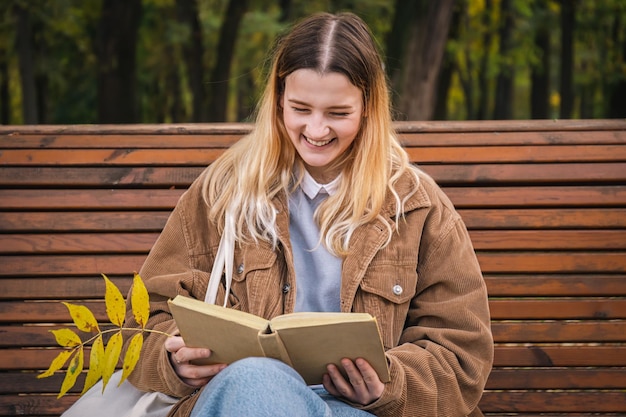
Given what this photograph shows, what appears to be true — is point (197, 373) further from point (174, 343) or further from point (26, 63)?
point (26, 63)

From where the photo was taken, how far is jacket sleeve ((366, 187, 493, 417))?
8.90 feet

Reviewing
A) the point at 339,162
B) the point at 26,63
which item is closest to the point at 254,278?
the point at 339,162

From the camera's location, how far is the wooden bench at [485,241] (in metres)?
3.71

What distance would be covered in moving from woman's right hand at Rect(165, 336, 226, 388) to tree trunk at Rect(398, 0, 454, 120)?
542 cm

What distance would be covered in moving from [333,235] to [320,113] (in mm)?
392

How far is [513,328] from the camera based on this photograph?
12.2 feet

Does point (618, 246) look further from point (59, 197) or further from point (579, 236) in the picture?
point (59, 197)

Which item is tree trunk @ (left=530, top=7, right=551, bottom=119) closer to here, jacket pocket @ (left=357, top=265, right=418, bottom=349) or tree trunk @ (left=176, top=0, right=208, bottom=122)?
tree trunk @ (left=176, top=0, right=208, bottom=122)

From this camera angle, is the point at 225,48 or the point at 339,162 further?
the point at 225,48

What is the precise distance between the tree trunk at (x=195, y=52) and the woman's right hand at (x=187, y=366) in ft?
33.2

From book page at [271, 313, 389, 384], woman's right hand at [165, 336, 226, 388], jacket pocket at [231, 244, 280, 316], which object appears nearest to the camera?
book page at [271, 313, 389, 384]

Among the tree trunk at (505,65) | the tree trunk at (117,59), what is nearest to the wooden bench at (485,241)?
the tree trunk at (117,59)

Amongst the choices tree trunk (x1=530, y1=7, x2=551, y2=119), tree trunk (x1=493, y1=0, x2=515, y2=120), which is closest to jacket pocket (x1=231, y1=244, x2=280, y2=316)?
tree trunk (x1=493, y1=0, x2=515, y2=120)

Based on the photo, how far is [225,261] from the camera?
Result: 2.94 m
